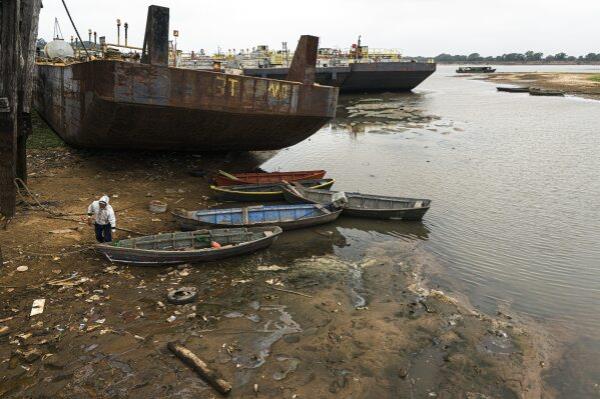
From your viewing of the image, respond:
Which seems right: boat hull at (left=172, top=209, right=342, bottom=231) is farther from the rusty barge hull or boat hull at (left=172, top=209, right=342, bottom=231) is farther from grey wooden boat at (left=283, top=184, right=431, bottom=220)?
the rusty barge hull

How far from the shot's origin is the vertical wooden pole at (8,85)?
7.93 meters

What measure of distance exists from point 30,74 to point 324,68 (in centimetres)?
3566

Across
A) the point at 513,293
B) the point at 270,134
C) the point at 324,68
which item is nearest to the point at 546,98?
the point at 324,68

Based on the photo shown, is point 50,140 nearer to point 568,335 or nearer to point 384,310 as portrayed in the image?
point 384,310

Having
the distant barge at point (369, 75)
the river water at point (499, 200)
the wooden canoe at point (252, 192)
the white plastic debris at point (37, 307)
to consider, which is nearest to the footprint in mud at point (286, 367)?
the river water at point (499, 200)

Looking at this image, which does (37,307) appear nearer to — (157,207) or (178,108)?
(157,207)

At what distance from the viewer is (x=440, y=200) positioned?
1421 centimetres

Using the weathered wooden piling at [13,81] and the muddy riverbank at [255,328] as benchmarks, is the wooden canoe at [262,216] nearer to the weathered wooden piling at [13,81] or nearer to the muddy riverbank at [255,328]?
the muddy riverbank at [255,328]

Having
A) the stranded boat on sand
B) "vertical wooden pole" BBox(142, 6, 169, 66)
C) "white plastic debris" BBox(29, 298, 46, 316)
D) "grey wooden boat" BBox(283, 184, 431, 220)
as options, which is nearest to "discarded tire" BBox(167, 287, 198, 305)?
"white plastic debris" BBox(29, 298, 46, 316)

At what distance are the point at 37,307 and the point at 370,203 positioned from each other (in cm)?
884

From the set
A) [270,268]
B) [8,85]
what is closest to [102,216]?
[8,85]

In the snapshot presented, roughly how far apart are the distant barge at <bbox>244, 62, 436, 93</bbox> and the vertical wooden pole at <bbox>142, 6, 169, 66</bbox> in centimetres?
3065

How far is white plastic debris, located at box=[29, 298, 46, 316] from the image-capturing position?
663 cm

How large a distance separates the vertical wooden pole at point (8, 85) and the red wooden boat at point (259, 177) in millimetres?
5949
